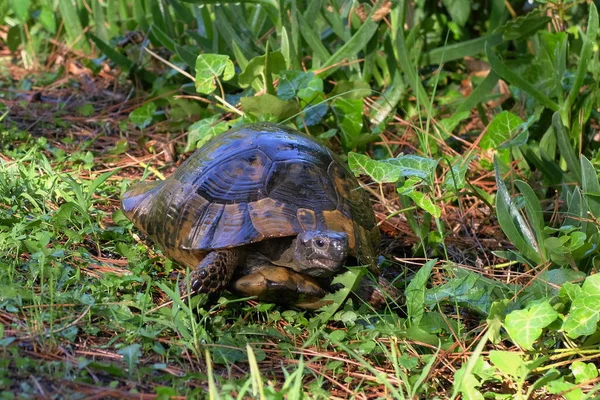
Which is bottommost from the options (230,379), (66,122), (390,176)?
(66,122)

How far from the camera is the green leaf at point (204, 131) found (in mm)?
3771

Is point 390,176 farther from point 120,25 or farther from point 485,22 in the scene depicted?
point 120,25

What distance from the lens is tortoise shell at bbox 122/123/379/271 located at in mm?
2740

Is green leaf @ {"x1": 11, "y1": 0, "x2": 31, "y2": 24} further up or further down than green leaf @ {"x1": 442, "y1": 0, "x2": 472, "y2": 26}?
further down

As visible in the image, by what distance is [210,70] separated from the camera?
3.71m

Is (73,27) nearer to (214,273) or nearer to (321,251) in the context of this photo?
(214,273)

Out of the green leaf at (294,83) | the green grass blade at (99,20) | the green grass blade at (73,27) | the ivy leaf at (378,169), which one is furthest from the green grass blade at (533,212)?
the green grass blade at (73,27)

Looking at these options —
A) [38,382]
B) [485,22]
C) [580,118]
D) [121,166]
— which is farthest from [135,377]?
[485,22]

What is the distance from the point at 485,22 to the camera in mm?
4828

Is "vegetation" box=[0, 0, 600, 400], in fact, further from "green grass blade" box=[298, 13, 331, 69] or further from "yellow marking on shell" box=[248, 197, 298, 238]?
"yellow marking on shell" box=[248, 197, 298, 238]

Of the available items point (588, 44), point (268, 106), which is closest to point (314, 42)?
point (268, 106)

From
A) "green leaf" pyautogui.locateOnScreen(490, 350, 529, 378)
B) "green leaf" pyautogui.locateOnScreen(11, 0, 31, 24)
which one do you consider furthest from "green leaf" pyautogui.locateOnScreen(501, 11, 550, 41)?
"green leaf" pyautogui.locateOnScreen(11, 0, 31, 24)

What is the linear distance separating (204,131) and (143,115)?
0.73m

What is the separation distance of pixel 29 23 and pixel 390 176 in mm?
3831
